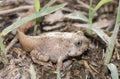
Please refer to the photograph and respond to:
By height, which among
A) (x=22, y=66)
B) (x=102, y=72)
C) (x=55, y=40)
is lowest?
(x=102, y=72)

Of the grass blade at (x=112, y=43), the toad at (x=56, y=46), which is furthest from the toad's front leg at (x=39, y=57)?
the grass blade at (x=112, y=43)

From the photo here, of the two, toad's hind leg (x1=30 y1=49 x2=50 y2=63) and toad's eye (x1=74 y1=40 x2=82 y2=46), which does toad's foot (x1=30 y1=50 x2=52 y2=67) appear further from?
toad's eye (x1=74 y1=40 x2=82 y2=46)

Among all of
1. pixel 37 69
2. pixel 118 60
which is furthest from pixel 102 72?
pixel 37 69

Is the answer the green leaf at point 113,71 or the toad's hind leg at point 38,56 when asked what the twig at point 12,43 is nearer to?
the toad's hind leg at point 38,56

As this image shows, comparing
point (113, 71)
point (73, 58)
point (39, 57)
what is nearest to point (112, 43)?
point (113, 71)

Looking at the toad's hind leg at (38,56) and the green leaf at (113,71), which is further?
the toad's hind leg at (38,56)

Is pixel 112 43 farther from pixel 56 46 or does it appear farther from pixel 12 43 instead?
pixel 12 43

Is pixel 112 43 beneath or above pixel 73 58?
above

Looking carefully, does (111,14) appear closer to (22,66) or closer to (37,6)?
(37,6)
